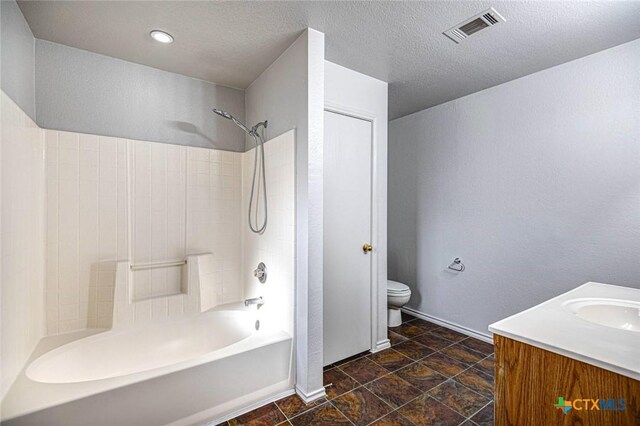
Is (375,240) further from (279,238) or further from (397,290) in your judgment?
(279,238)

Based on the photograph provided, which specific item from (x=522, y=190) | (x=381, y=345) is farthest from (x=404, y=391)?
(x=522, y=190)

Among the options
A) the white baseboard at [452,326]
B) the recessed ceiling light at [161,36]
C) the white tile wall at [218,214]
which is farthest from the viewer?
the white baseboard at [452,326]

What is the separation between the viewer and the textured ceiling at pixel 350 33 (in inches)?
64.1

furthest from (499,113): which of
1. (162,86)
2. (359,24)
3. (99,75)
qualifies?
(99,75)

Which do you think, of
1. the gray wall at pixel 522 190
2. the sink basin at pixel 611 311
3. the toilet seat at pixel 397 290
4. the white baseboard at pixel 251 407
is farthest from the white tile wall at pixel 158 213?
the sink basin at pixel 611 311

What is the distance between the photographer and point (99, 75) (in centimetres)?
210

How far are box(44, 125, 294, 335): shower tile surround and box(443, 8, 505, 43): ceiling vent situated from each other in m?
1.23

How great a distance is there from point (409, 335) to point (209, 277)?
75.9 inches

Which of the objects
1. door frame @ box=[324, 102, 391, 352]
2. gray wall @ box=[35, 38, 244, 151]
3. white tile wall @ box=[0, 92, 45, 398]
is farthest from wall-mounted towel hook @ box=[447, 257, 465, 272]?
white tile wall @ box=[0, 92, 45, 398]

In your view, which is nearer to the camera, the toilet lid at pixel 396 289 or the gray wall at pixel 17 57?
the gray wall at pixel 17 57

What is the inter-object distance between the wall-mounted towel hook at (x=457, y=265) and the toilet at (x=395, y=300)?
499 millimetres

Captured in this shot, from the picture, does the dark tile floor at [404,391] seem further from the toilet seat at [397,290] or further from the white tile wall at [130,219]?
the white tile wall at [130,219]

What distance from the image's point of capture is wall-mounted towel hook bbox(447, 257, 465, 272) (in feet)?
9.60

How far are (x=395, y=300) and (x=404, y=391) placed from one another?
1.00m
